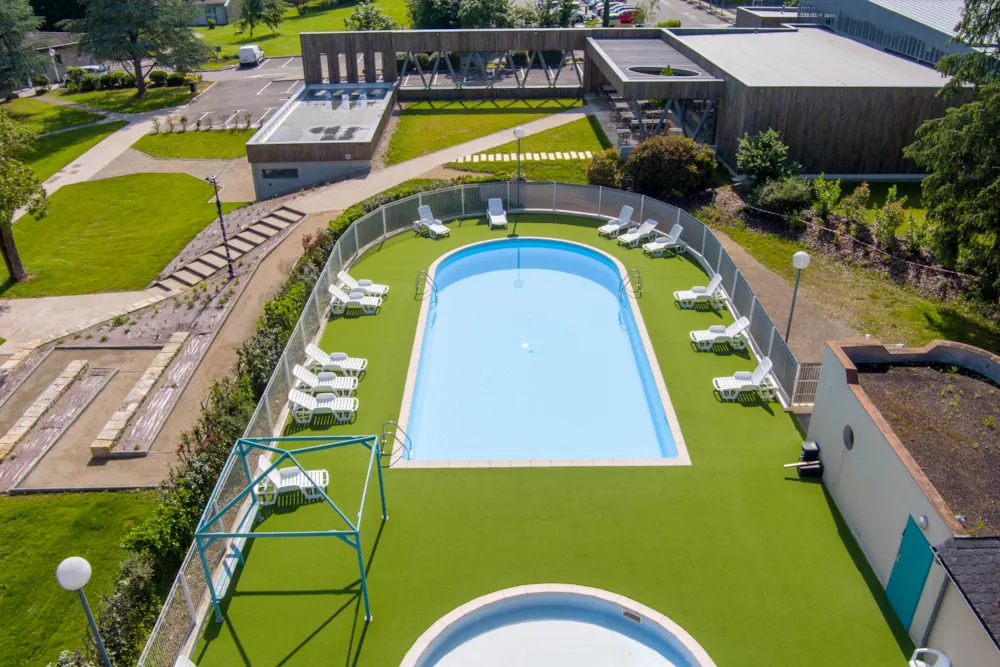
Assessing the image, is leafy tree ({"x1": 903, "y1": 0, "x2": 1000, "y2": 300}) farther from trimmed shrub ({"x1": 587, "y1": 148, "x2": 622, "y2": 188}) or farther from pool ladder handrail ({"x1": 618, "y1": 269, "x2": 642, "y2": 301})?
trimmed shrub ({"x1": 587, "y1": 148, "x2": 622, "y2": 188})

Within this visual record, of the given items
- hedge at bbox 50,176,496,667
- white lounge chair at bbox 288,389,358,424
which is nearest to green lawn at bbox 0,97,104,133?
hedge at bbox 50,176,496,667

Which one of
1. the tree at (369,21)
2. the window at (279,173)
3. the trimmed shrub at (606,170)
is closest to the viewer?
the trimmed shrub at (606,170)

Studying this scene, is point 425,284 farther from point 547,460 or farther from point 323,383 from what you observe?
point 547,460

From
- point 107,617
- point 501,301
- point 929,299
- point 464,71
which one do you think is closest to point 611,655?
point 107,617

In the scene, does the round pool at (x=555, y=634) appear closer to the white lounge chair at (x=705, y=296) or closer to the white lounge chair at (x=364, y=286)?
the white lounge chair at (x=705, y=296)

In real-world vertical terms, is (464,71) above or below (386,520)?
above

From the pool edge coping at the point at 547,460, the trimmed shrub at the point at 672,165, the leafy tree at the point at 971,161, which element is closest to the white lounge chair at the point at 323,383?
the pool edge coping at the point at 547,460

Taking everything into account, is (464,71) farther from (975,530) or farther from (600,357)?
(975,530)
